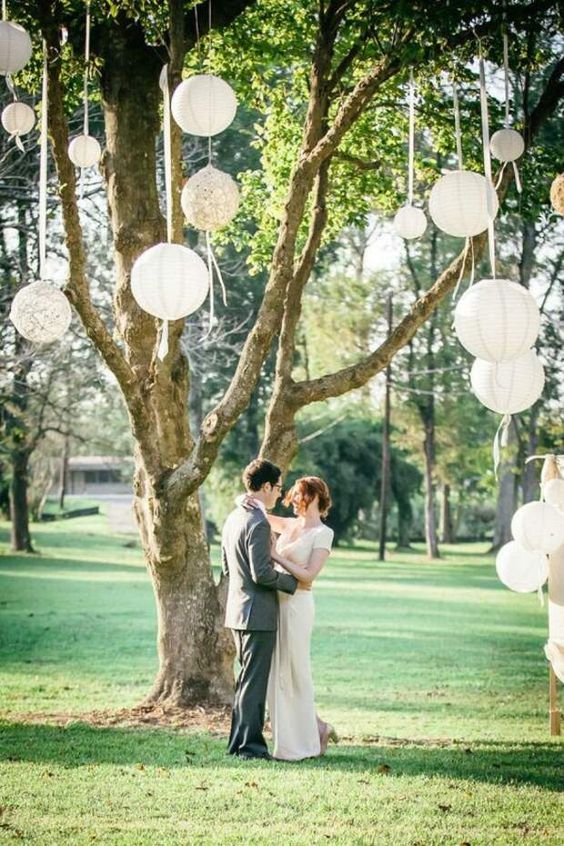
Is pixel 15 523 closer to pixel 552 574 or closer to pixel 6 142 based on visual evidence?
pixel 6 142

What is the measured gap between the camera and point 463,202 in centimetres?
668

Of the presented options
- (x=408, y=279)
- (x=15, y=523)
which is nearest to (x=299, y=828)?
(x=15, y=523)

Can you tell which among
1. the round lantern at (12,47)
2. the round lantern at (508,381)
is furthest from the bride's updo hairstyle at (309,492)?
the round lantern at (12,47)

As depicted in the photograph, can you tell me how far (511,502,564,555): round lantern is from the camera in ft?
26.2

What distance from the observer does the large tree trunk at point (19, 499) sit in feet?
92.9

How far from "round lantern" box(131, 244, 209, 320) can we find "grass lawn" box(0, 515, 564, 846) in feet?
9.20

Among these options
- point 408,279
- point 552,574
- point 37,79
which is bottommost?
point 552,574

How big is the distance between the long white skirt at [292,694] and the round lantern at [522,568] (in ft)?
8.27

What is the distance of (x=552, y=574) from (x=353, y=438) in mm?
30488

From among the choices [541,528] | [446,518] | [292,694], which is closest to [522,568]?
[541,528]

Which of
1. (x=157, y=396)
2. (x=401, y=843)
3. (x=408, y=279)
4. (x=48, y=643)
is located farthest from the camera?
(x=408, y=279)

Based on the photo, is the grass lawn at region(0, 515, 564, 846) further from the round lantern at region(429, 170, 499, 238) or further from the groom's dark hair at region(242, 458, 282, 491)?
the round lantern at region(429, 170, 499, 238)

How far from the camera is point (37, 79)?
898cm

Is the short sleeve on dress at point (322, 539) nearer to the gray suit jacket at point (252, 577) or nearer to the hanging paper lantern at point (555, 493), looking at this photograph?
the gray suit jacket at point (252, 577)
